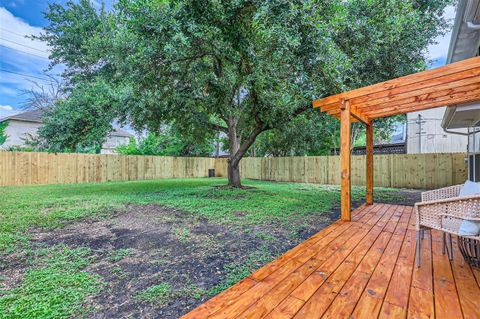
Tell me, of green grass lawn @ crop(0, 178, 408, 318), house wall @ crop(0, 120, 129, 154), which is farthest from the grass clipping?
house wall @ crop(0, 120, 129, 154)

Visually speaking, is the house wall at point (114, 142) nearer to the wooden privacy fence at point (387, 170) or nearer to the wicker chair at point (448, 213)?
the wooden privacy fence at point (387, 170)

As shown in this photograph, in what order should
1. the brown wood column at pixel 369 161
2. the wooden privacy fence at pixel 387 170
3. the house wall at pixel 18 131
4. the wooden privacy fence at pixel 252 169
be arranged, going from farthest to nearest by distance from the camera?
the house wall at pixel 18 131 < the wooden privacy fence at pixel 252 169 < the wooden privacy fence at pixel 387 170 < the brown wood column at pixel 369 161

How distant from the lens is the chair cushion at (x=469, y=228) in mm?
1789

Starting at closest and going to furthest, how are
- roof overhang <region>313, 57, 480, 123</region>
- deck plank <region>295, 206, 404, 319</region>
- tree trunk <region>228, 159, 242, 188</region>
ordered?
deck plank <region>295, 206, 404, 319</region>, roof overhang <region>313, 57, 480, 123</region>, tree trunk <region>228, 159, 242, 188</region>

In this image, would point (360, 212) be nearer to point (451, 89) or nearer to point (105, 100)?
point (451, 89)

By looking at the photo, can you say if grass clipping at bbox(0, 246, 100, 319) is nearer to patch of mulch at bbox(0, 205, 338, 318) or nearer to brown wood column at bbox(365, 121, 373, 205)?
patch of mulch at bbox(0, 205, 338, 318)

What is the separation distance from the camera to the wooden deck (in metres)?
1.50

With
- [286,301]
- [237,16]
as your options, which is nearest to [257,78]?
[237,16]

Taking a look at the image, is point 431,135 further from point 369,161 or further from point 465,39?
point 465,39

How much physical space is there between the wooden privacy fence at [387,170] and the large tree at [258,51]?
403 cm

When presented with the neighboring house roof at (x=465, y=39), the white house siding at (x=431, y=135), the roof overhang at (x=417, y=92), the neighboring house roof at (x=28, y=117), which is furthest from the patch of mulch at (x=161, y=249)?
the neighboring house roof at (x=28, y=117)

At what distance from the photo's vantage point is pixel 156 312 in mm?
1746

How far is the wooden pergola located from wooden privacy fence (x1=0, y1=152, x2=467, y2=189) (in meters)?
6.31

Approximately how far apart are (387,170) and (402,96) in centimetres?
769
